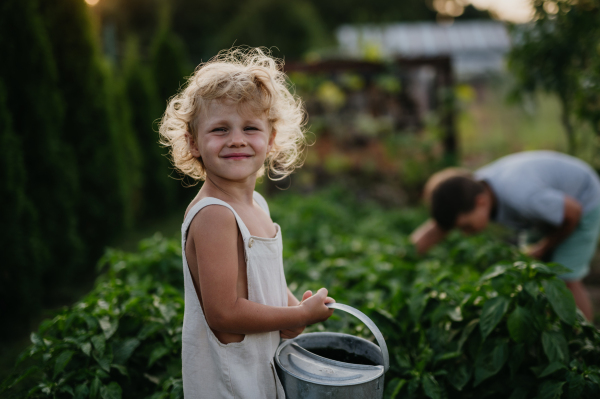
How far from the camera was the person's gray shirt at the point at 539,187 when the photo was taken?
305 centimetres

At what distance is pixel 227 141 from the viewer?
4.70ft

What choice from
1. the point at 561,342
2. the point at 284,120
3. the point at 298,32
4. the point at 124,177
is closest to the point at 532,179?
the point at 561,342

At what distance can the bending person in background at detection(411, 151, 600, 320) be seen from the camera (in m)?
3.04

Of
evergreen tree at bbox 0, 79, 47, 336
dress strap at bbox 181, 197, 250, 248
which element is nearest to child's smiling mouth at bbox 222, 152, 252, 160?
dress strap at bbox 181, 197, 250, 248

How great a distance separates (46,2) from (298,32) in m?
22.9

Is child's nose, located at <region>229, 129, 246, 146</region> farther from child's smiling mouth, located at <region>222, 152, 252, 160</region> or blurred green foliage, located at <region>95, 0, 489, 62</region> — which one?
blurred green foliage, located at <region>95, 0, 489, 62</region>

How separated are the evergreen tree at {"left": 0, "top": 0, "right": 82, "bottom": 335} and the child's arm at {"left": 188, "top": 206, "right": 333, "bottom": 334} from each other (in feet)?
8.03

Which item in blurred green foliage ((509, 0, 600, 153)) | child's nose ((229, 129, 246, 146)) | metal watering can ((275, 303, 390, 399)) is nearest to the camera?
Answer: metal watering can ((275, 303, 390, 399))

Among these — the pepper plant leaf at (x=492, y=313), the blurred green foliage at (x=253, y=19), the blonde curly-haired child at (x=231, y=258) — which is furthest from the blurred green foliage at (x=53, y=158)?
the blurred green foliage at (x=253, y=19)

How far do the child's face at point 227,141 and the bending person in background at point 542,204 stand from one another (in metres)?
2.25

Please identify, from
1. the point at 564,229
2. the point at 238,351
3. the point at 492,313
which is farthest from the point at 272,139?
the point at 564,229

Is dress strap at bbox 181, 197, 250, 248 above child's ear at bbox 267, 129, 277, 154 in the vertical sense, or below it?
below

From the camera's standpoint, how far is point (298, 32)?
84.2ft

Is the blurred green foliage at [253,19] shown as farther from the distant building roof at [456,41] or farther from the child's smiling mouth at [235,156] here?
the child's smiling mouth at [235,156]
